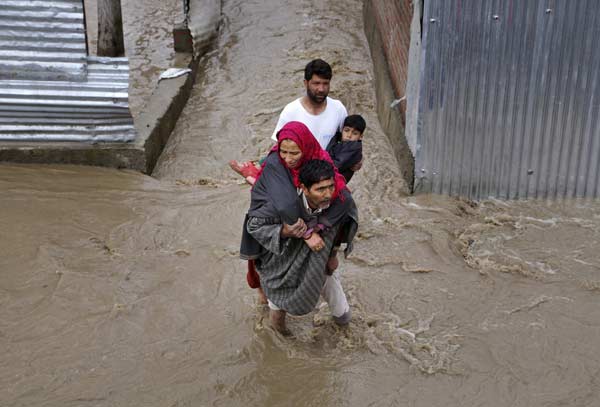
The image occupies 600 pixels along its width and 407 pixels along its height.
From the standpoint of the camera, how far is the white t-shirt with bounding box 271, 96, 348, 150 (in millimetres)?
4805

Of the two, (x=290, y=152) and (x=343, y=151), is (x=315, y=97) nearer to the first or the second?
(x=343, y=151)

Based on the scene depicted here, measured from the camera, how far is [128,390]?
4164 mm

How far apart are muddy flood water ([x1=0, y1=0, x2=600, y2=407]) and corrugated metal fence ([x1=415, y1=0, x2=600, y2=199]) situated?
229mm

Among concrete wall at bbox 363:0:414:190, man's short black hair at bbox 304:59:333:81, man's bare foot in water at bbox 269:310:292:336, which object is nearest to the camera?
man's bare foot in water at bbox 269:310:292:336

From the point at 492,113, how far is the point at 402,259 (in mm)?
1643

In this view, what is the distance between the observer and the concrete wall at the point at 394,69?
7.31 m

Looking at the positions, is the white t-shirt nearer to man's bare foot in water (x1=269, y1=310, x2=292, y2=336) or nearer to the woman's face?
the woman's face

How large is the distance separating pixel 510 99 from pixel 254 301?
116 inches

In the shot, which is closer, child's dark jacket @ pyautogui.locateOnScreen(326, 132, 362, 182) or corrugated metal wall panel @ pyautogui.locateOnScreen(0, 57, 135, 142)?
child's dark jacket @ pyautogui.locateOnScreen(326, 132, 362, 182)

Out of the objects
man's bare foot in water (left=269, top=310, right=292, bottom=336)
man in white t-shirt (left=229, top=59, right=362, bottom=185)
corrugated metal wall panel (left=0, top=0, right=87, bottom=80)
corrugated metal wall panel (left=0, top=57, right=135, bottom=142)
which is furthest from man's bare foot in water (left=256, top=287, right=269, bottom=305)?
corrugated metal wall panel (left=0, top=0, right=87, bottom=80)

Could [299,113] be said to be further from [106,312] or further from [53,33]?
[53,33]

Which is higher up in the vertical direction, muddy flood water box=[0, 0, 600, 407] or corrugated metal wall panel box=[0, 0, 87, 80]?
corrugated metal wall panel box=[0, 0, 87, 80]

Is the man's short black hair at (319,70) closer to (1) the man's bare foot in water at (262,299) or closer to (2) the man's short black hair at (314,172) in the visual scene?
(2) the man's short black hair at (314,172)

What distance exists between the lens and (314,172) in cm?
385
